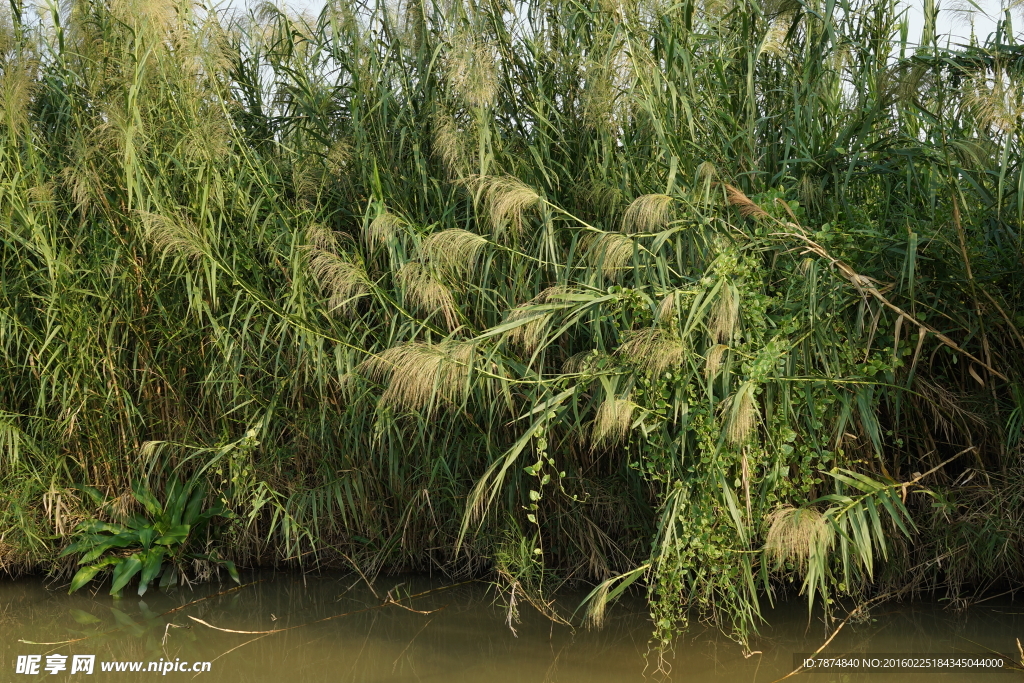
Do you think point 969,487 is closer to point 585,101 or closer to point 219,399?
point 585,101

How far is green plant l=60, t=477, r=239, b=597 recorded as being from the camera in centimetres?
381

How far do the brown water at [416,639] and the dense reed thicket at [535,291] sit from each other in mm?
142

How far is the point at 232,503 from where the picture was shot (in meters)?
3.88

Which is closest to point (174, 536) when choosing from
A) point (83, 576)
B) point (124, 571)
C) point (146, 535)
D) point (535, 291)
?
point (146, 535)

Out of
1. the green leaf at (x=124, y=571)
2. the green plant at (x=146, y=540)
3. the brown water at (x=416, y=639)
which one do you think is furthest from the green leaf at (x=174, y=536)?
the brown water at (x=416, y=639)

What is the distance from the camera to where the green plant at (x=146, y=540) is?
12.5 ft

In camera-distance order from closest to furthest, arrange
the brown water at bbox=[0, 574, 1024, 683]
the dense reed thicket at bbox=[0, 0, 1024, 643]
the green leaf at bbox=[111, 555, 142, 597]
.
Result: the dense reed thicket at bbox=[0, 0, 1024, 643], the brown water at bbox=[0, 574, 1024, 683], the green leaf at bbox=[111, 555, 142, 597]

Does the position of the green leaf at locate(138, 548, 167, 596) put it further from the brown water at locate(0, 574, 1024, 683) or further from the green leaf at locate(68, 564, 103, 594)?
the green leaf at locate(68, 564, 103, 594)

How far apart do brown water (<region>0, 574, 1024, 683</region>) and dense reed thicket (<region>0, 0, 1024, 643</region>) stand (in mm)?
142

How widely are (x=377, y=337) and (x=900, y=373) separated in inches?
73.6

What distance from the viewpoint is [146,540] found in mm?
3824

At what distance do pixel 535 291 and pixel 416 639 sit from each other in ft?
4.36

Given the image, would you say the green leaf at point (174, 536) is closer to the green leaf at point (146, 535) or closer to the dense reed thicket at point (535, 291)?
the green leaf at point (146, 535)

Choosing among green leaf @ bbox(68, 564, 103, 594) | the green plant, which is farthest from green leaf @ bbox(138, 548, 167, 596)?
green leaf @ bbox(68, 564, 103, 594)
